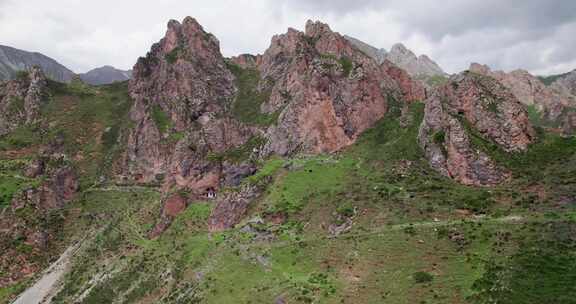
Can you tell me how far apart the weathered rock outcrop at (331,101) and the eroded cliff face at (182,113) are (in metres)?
19.4

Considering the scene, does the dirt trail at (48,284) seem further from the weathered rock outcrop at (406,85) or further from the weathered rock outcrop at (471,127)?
the weathered rock outcrop at (406,85)

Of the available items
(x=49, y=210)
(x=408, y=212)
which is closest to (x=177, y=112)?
(x=49, y=210)

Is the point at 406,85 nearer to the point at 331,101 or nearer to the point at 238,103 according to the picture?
the point at 331,101

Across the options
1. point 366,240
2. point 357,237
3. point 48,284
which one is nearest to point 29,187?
point 48,284

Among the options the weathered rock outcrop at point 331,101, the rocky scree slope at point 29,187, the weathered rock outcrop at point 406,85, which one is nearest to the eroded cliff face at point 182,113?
the weathered rock outcrop at point 331,101

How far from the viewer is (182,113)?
488 ft

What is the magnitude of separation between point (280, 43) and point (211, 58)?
3154 cm

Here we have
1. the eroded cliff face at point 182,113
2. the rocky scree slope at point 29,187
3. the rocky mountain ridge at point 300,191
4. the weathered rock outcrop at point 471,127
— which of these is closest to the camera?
the rocky mountain ridge at point 300,191

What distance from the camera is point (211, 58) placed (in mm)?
176625

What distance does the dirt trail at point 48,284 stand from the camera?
91.2 meters

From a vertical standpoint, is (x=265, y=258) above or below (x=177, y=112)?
below

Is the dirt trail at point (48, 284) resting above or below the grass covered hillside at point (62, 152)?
below

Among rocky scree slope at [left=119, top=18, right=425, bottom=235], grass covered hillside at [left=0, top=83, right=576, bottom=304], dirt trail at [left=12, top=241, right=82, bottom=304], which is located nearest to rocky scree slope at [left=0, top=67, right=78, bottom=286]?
grass covered hillside at [left=0, top=83, right=576, bottom=304]

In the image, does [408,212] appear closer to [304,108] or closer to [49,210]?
[304,108]
